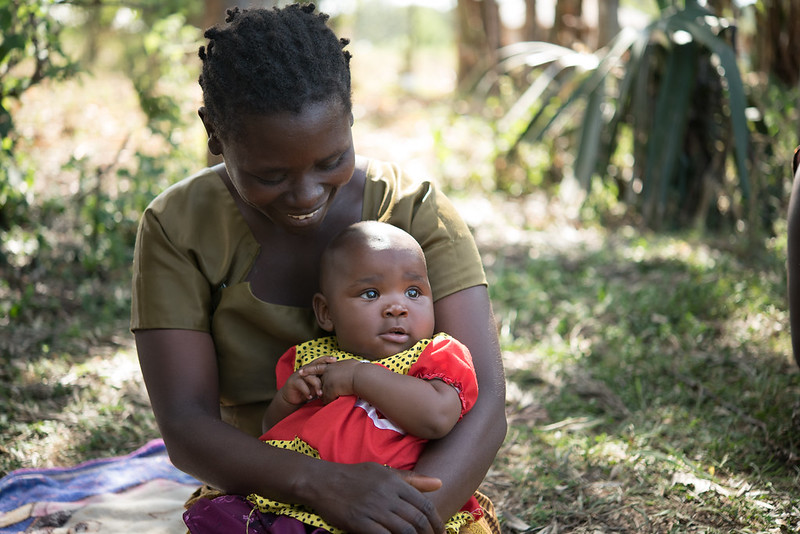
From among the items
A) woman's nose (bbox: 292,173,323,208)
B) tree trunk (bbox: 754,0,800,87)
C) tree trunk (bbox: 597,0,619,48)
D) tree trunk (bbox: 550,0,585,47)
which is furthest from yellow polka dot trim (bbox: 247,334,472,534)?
tree trunk (bbox: 550,0,585,47)

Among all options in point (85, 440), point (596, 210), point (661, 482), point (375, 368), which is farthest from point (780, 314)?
point (85, 440)

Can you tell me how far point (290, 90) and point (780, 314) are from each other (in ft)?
8.49

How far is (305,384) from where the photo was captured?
174cm

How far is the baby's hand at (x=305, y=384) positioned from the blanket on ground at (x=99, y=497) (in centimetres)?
76

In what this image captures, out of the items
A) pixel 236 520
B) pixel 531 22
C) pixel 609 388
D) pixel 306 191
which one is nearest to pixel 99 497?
pixel 236 520

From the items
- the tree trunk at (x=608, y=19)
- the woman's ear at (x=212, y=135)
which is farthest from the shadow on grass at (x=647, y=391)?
the tree trunk at (x=608, y=19)

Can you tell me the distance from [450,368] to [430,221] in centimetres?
44

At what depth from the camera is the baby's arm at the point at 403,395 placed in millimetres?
1667

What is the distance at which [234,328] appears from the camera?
6.43ft

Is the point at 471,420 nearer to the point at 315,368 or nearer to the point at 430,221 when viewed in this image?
the point at 315,368

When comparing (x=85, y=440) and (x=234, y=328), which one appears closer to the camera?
(x=234, y=328)

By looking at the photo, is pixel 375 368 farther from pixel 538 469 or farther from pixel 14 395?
pixel 14 395

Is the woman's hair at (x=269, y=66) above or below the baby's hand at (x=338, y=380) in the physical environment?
above

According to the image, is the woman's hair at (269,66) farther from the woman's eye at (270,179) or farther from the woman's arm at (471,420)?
the woman's arm at (471,420)
